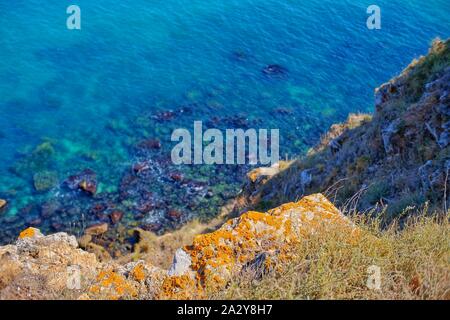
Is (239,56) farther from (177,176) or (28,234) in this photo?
(28,234)

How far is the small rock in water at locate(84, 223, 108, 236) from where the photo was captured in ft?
77.5

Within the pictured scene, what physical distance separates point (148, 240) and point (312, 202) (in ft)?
51.4

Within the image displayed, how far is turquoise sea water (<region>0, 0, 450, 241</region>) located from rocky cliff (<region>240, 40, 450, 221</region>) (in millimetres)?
8381

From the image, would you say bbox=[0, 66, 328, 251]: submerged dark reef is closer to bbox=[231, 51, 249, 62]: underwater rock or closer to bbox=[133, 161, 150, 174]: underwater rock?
bbox=[133, 161, 150, 174]: underwater rock

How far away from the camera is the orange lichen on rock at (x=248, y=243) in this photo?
6.48 m

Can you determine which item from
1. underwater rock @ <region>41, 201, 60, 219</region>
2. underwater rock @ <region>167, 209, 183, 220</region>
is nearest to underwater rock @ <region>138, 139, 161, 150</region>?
underwater rock @ <region>167, 209, 183, 220</region>

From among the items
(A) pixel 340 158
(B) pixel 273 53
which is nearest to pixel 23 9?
(B) pixel 273 53

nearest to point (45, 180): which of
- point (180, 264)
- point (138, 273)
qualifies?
point (138, 273)

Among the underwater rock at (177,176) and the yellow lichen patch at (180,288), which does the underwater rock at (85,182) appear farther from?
the yellow lichen patch at (180,288)

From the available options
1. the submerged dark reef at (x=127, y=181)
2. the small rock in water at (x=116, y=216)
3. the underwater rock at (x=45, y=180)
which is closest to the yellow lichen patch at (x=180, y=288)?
the submerged dark reef at (x=127, y=181)

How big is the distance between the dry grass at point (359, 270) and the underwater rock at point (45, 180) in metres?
22.4

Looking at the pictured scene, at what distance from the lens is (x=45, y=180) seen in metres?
26.5

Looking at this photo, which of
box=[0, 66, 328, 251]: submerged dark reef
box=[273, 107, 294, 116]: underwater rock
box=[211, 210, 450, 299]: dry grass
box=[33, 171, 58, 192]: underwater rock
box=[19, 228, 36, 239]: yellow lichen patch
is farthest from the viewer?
box=[273, 107, 294, 116]: underwater rock
